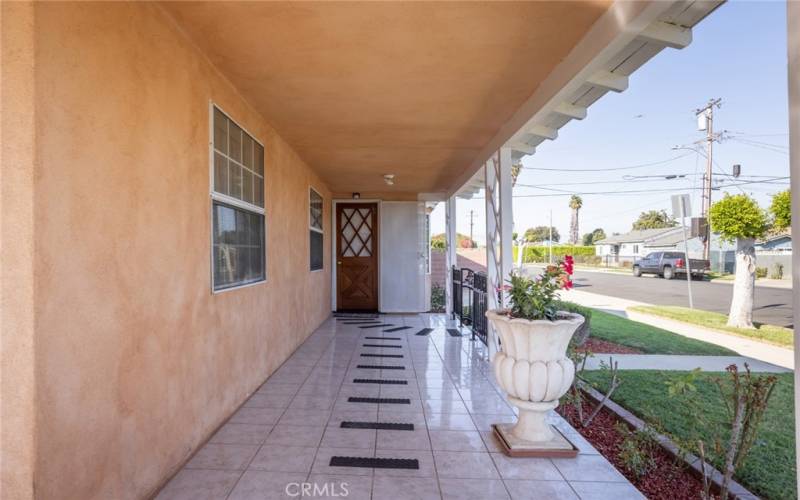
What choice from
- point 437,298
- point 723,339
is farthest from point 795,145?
point 437,298

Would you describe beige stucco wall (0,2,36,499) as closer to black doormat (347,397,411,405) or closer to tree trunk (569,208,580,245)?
black doormat (347,397,411,405)

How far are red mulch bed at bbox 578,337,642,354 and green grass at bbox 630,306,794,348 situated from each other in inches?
85.4

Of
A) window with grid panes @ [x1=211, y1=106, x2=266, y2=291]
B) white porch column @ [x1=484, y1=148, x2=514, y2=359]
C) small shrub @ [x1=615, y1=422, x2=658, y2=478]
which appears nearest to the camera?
small shrub @ [x1=615, y1=422, x2=658, y2=478]

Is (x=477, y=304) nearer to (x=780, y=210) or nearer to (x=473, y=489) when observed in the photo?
(x=473, y=489)

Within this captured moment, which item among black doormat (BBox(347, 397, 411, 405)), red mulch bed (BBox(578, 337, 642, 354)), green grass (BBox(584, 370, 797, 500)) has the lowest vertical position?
red mulch bed (BBox(578, 337, 642, 354))

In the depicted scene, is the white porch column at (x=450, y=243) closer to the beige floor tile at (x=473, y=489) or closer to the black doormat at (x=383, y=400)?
the black doormat at (x=383, y=400)

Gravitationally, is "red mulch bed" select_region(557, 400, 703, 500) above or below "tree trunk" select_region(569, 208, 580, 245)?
below

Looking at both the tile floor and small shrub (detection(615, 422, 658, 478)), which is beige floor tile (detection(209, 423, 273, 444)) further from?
small shrub (detection(615, 422, 658, 478))

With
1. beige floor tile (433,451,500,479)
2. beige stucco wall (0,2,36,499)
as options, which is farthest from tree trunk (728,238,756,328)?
beige stucco wall (0,2,36,499)

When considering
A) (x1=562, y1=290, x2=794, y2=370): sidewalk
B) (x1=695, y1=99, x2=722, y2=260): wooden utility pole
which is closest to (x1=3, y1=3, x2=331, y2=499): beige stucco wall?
(x1=562, y1=290, x2=794, y2=370): sidewalk

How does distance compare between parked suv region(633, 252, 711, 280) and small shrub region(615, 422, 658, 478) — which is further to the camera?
parked suv region(633, 252, 711, 280)

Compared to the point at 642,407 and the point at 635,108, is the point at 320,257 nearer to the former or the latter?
the point at 642,407

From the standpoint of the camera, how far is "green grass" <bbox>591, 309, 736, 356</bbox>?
17.1 feet

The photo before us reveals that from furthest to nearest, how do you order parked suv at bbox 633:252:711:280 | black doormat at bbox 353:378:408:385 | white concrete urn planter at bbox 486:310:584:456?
parked suv at bbox 633:252:711:280 → black doormat at bbox 353:378:408:385 → white concrete urn planter at bbox 486:310:584:456
